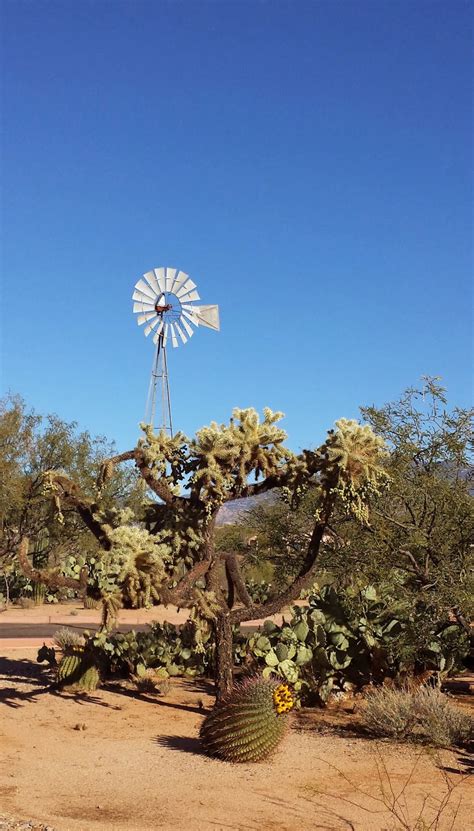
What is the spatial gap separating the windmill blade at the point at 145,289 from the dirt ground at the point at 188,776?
874cm

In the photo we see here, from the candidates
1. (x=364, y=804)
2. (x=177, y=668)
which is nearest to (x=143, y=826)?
(x=364, y=804)

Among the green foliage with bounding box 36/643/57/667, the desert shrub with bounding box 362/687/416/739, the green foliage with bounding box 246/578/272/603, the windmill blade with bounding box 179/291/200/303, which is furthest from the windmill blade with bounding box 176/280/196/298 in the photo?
the green foliage with bounding box 246/578/272/603

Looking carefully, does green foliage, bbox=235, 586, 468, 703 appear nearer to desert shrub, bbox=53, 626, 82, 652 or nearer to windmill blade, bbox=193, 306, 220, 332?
desert shrub, bbox=53, 626, 82, 652

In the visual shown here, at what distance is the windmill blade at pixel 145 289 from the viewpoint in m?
18.0

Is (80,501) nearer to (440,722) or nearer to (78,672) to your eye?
(78,672)

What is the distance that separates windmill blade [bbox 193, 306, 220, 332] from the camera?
1711 cm

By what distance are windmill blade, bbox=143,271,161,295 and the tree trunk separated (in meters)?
8.06

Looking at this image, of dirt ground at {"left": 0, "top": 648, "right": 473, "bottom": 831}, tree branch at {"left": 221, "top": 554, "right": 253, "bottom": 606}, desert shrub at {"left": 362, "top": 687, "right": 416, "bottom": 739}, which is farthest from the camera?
tree branch at {"left": 221, "top": 554, "right": 253, "bottom": 606}

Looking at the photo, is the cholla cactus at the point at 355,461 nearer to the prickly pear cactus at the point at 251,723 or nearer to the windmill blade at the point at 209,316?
the prickly pear cactus at the point at 251,723

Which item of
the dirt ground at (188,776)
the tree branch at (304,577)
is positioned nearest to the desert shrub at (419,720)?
the dirt ground at (188,776)

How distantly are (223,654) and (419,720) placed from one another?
10.00 feet

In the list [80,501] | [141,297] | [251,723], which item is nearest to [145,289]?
[141,297]

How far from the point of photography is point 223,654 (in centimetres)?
1207

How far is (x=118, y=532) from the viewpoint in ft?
36.3
